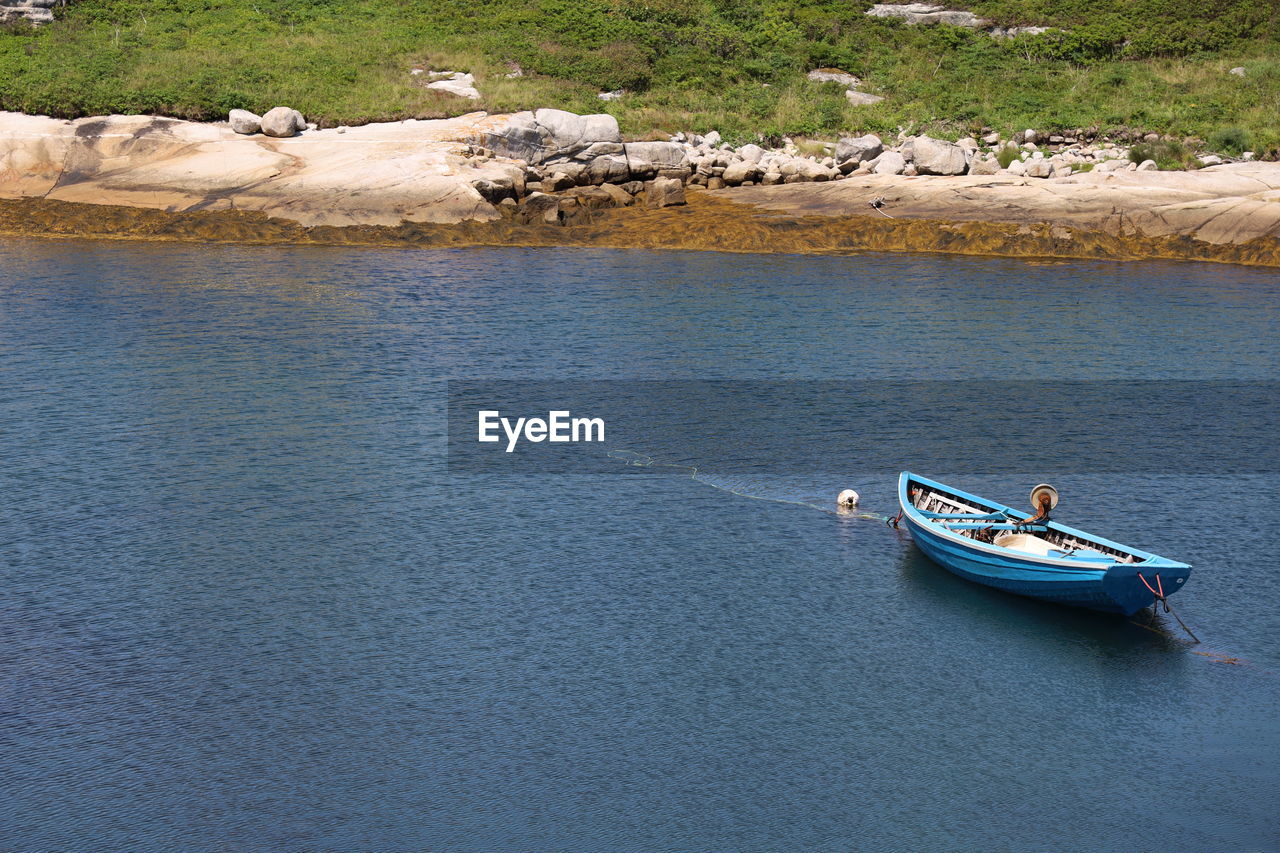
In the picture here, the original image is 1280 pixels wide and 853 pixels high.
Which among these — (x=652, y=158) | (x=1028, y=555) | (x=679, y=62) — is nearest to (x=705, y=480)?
(x=1028, y=555)

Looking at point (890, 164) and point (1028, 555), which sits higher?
point (890, 164)

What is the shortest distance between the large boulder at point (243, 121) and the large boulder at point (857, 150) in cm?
2826

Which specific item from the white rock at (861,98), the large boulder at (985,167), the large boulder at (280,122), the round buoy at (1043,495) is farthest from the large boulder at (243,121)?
the round buoy at (1043,495)

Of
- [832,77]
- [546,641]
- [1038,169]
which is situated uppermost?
[832,77]

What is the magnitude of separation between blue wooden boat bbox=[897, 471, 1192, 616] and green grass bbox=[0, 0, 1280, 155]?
4285 centimetres

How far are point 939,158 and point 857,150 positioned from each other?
412 cm

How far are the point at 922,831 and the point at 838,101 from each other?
58957 millimetres

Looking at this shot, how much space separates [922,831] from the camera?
19.2 m

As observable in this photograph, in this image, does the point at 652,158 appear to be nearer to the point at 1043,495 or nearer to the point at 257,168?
the point at 257,168

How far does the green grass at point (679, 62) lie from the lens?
6819 centimetres

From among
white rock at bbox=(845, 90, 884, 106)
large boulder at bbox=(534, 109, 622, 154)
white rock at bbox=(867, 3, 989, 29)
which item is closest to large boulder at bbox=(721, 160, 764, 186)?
large boulder at bbox=(534, 109, 622, 154)

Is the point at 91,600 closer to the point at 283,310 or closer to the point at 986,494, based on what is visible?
the point at 986,494

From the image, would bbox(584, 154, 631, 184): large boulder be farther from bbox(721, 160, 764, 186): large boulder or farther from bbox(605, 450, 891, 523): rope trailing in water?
bbox(605, 450, 891, 523): rope trailing in water

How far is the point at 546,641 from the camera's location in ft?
81.6
